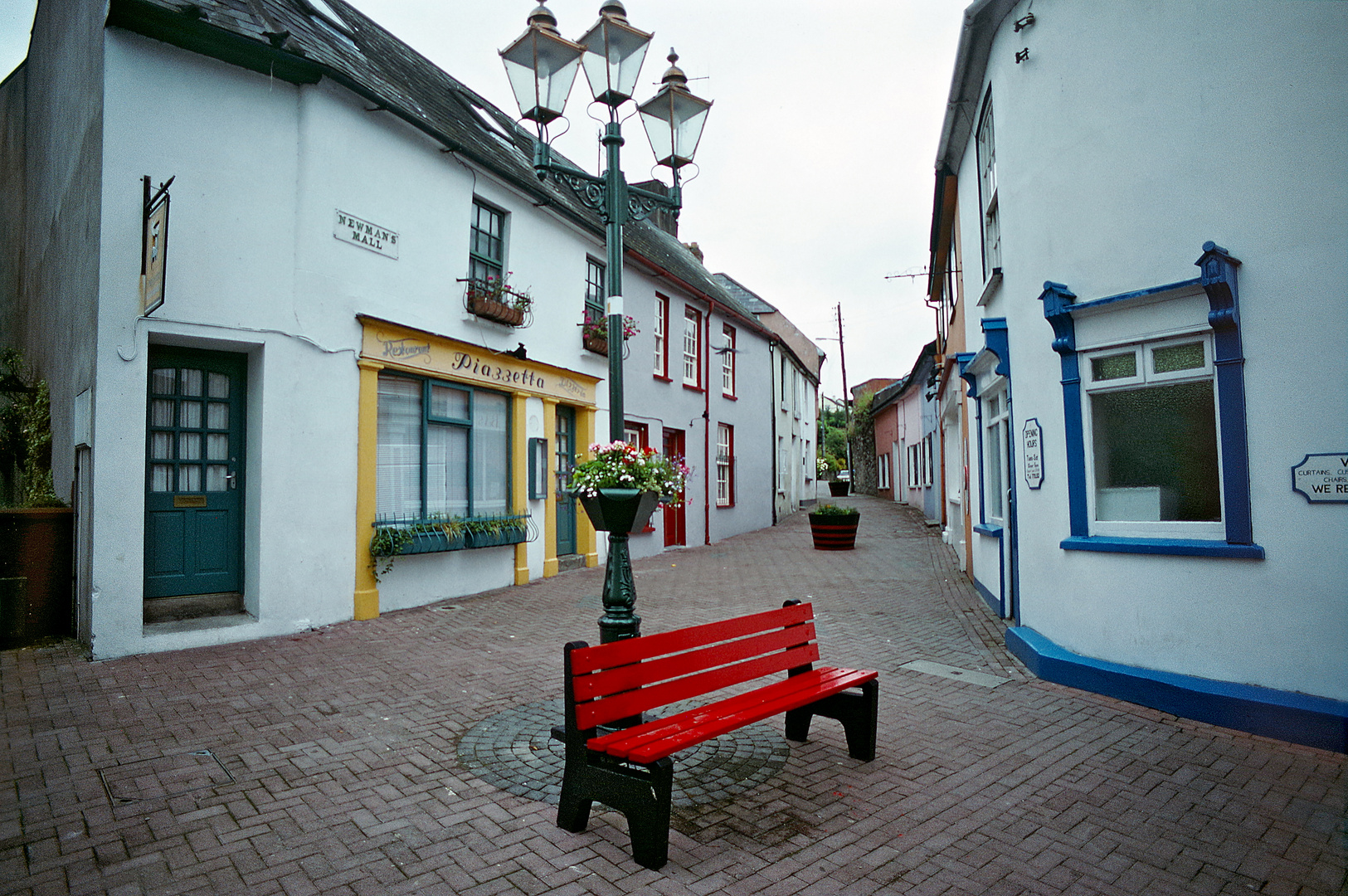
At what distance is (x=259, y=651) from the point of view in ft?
22.5

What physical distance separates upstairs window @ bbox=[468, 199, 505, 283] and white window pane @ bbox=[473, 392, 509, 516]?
5.84ft

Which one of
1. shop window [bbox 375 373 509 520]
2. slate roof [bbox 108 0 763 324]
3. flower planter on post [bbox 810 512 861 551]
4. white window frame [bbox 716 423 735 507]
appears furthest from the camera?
white window frame [bbox 716 423 735 507]

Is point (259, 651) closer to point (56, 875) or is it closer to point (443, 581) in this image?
point (443, 581)

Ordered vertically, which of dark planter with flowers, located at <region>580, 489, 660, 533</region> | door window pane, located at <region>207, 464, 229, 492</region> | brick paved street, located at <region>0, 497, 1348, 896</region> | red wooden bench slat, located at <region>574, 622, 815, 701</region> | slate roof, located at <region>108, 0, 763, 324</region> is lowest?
brick paved street, located at <region>0, 497, 1348, 896</region>

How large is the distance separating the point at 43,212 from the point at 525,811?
37.0 ft

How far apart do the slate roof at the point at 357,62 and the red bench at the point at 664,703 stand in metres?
4.89

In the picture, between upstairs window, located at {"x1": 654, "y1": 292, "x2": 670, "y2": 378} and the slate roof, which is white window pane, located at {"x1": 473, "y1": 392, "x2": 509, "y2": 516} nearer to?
the slate roof

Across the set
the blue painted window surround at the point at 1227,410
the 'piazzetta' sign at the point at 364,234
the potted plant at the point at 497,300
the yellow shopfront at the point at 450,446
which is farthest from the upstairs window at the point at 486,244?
the blue painted window surround at the point at 1227,410

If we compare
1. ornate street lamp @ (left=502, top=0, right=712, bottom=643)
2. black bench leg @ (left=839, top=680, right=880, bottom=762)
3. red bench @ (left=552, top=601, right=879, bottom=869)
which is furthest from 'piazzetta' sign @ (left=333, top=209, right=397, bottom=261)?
black bench leg @ (left=839, top=680, right=880, bottom=762)

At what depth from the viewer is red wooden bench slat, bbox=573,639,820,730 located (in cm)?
335

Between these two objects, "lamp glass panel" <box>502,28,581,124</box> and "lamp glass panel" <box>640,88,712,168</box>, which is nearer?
"lamp glass panel" <box>502,28,581,124</box>

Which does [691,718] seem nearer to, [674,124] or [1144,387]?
[674,124]

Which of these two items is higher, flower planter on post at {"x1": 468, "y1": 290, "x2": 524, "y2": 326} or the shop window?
flower planter on post at {"x1": 468, "y1": 290, "x2": 524, "y2": 326}

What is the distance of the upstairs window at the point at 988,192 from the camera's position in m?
8.11
